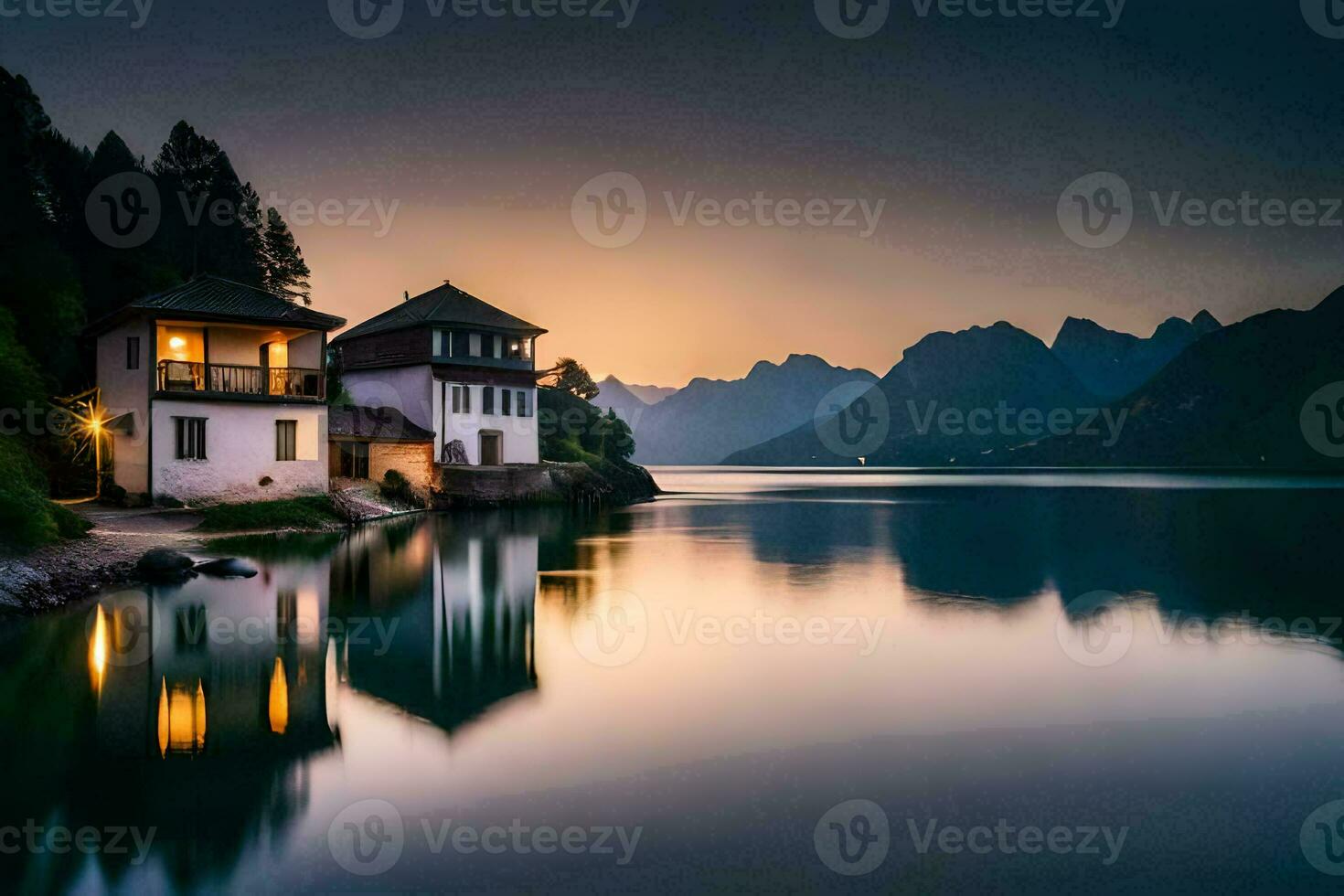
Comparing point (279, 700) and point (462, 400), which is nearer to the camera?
point (279, 700)

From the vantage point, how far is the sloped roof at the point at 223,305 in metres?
32.3

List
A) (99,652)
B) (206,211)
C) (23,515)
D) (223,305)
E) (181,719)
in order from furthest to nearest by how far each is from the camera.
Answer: (206,211)
(223,305)
(23,515)
(99,652)
(181,719)

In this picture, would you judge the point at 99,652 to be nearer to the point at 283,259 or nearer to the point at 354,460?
the point at 354,460

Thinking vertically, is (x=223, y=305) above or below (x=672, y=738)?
above

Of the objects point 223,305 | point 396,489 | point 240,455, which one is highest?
point 223,305

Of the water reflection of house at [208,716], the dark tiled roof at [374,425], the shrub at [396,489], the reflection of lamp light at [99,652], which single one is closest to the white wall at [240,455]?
the dark tiled roof at [374,425]

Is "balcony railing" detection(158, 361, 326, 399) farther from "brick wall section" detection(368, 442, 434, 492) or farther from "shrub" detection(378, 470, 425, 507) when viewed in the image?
"brick wall section" detection(368, 442, 434, 492)

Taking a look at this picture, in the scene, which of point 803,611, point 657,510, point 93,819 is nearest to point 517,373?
point 657,510

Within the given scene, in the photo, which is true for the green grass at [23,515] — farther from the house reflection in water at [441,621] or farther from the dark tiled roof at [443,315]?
the dark tiled roof at [443,315]

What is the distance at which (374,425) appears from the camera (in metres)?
44.2

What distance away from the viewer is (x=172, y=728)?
9.23m

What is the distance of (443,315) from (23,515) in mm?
32730

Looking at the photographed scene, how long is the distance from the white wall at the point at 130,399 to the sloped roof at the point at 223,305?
103 centimetres

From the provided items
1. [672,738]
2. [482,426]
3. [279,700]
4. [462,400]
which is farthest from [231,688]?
[482,426]
